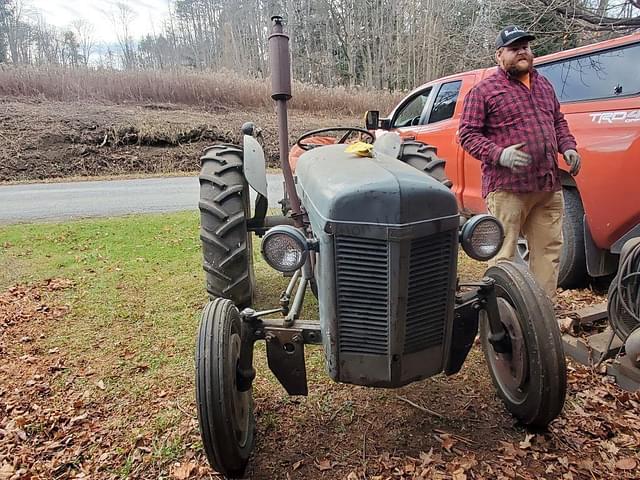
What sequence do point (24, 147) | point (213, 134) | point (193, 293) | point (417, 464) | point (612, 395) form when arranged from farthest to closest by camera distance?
point (213, 134)
point (24, 147)
point (193, 293)
point (612, 395)
point (417, 464)

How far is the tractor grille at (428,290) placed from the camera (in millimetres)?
1873

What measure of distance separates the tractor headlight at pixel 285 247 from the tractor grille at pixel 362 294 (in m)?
0.22

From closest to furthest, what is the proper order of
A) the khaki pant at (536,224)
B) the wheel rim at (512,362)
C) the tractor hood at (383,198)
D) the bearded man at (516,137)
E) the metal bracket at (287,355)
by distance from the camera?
the tractor hood at (383,198) < the metal bracket at (287,355) < the wheel rim at (512,362) < the bearded man at (516,137) < the khaki pant at (536,224)

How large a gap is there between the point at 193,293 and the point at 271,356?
2.25 metres

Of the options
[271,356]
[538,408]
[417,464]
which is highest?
[271,356]

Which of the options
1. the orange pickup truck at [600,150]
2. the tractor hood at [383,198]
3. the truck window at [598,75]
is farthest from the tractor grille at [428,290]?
the truck window at [598,75]

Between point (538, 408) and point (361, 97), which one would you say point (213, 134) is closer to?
point (361, 97)

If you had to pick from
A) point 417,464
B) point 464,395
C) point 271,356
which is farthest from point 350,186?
point 464,395

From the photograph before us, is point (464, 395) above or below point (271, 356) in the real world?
below

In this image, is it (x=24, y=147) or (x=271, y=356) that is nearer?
(x=271, y=356)

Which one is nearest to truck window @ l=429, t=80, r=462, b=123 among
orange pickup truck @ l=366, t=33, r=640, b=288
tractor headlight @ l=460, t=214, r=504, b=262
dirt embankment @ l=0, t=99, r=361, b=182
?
orange pickup truck @ l=366, t=33, r=640, b=288

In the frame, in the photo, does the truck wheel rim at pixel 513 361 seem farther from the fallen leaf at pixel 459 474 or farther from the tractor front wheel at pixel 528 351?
the fallen leaf at pixel 459 474

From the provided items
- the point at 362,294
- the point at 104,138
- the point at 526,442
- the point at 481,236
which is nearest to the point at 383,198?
the point at 362,294

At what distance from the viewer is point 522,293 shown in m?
2.26
